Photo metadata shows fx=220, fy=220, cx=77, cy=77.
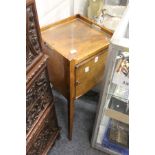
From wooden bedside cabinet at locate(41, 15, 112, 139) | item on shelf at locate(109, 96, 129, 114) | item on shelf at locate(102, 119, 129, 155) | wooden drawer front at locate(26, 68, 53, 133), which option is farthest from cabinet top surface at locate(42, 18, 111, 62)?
item on shelf at locate(102, 119, 129, 155)

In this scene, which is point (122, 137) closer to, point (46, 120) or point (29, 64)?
point (46, 120)

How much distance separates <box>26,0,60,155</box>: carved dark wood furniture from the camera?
0.81 meters

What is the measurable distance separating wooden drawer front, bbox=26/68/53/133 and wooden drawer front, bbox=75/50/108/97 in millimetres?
177

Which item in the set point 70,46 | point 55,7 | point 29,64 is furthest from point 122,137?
point 55,7

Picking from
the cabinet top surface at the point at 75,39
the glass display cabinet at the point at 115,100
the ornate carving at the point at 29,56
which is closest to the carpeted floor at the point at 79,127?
the glass display cabinet at the point at 115,100

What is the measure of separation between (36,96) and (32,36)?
1.00ft

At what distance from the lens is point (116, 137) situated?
1.40 meters

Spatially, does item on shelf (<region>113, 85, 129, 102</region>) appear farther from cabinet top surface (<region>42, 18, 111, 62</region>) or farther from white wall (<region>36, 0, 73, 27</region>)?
white wall (<region>36, 0, 73, 27</region>)

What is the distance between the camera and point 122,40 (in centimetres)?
85

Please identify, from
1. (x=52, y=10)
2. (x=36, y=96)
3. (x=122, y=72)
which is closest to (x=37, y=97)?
(x=36, y=96)
